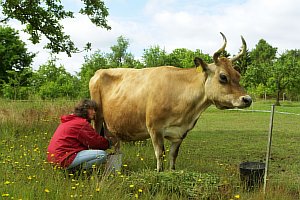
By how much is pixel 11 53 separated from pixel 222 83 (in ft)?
104

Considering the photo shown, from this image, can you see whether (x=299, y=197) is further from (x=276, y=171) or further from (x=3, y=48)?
(x=3, y=48)

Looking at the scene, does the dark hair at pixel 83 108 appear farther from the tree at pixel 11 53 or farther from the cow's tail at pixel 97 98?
the tree at pixel 11 53

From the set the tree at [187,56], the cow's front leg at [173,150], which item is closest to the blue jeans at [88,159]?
the cow's front leg at [173,150]

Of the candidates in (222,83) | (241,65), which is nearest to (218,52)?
(222,83)

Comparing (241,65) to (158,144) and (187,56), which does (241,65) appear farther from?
(158,144)

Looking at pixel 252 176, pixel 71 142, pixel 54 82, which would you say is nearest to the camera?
pixel 252 176

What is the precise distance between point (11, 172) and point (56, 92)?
79.4 ft

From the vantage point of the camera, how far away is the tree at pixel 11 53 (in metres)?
34.3

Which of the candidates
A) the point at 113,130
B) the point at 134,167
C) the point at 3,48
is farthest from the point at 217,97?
the point at 3,48

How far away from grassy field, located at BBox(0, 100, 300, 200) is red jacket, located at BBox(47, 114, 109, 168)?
0.66 feet

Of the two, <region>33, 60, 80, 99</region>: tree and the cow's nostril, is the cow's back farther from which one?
<region>33, 60, 80, 99</region>: tree

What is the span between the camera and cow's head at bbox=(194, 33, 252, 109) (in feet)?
20.4

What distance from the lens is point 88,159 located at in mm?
5863

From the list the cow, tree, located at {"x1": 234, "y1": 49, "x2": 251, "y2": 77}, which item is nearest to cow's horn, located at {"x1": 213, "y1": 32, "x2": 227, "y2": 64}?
the cow
